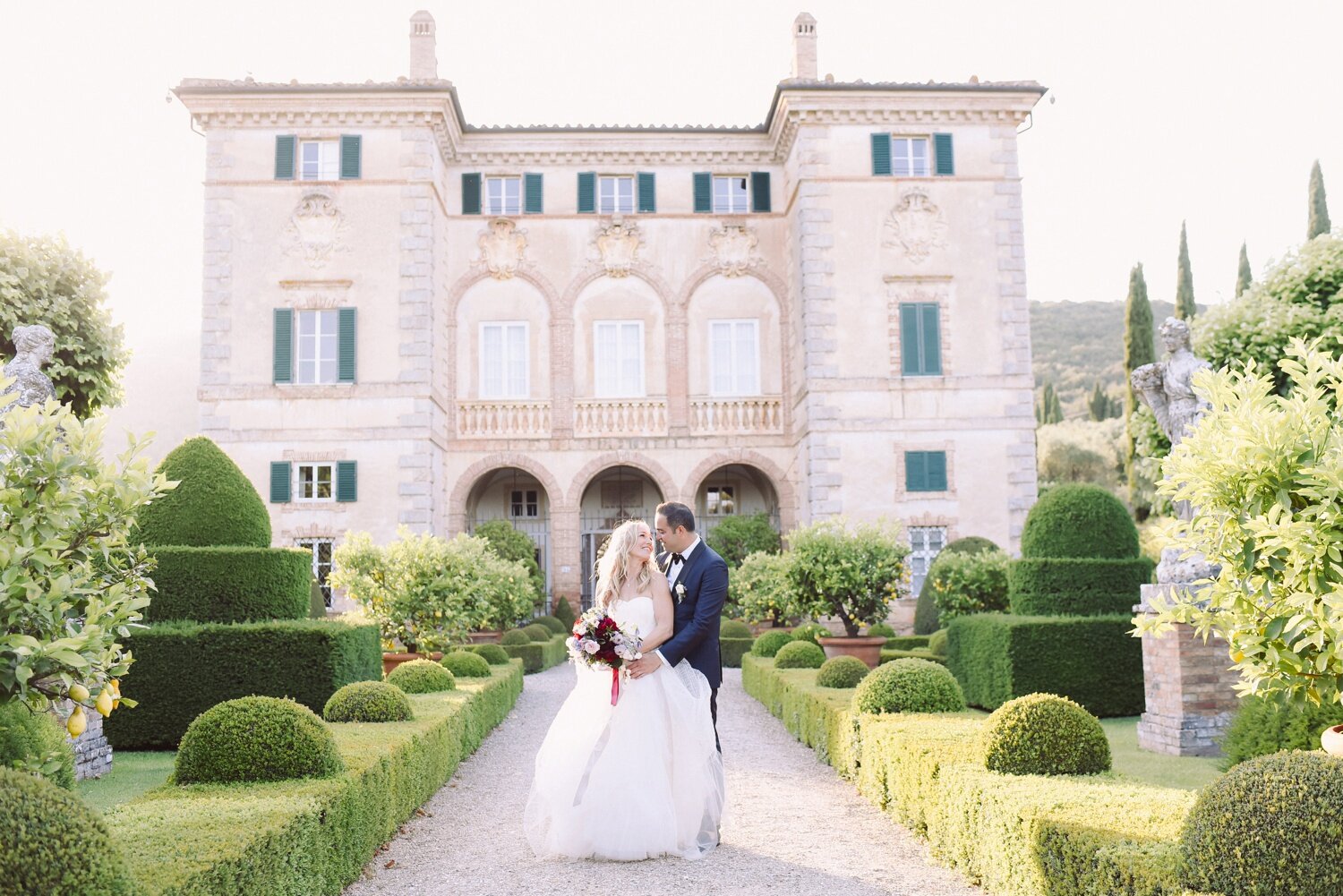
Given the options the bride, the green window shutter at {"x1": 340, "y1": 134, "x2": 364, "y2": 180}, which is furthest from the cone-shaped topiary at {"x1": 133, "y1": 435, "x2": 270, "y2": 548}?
the green window shutter at {"x1": 340, "y1": 134, "x2": 364, "y2": 180}

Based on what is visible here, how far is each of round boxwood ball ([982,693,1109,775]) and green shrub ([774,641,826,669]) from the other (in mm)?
7770

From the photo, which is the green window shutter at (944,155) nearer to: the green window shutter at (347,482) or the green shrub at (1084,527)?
the green shrub at (1084,527)

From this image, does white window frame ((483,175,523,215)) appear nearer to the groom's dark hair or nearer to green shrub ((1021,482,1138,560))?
green shrub ((1021,482,1138,560))

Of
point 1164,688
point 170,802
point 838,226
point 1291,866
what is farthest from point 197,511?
point 838,226

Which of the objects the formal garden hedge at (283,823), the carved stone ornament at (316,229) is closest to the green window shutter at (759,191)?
the carved stone ornament at (316,229)

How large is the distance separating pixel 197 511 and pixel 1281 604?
8804mm

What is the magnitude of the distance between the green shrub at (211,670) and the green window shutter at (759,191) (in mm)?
18181

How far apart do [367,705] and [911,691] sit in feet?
13.3

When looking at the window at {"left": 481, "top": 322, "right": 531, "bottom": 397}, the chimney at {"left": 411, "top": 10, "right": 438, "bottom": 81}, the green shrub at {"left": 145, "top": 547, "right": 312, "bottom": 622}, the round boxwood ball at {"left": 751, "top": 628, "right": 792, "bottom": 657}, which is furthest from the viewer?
the window at {"left": 481, "top": 322, "right": 531, "bottom": 397}

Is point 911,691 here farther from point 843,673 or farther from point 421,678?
point 421,678

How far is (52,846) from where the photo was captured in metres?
3.28

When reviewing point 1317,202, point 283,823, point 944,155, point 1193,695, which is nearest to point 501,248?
point 944,155

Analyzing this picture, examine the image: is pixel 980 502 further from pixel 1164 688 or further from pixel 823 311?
pixel 1164 688

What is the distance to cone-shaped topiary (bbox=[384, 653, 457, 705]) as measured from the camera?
11.0 m
